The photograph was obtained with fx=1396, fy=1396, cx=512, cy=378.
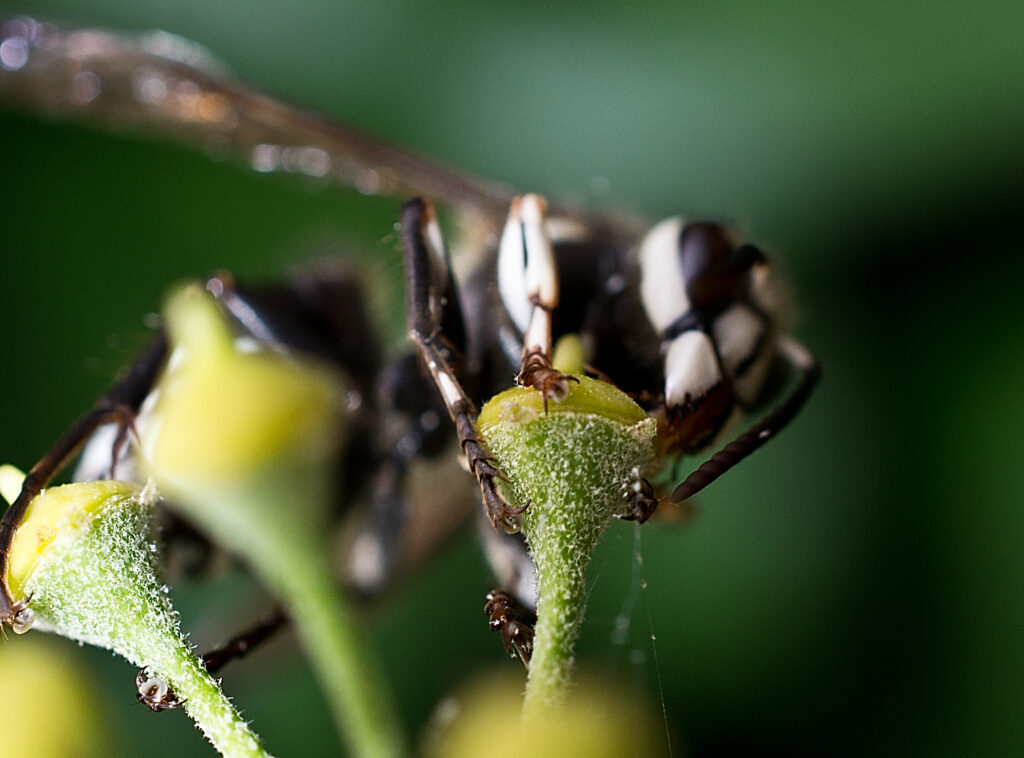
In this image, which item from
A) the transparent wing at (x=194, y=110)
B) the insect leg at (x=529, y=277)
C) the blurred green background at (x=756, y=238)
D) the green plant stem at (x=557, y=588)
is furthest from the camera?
the blurred green background at (x=756, y=238)

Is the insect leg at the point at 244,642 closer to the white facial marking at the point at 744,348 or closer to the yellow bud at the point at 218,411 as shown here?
the yellow bud at the point at 218,411

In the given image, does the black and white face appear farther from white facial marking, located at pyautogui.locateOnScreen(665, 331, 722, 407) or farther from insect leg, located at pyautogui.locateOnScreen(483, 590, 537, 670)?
insect leg, located at pyautogui.locateOnScreen(483, 590, 537, 670)

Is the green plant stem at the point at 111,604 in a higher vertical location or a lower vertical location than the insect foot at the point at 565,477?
higher

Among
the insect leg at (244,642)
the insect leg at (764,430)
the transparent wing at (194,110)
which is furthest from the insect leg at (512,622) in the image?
the transparent wing at (194,110)

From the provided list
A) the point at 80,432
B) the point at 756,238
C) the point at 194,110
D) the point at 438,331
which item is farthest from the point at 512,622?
the point at 194,110

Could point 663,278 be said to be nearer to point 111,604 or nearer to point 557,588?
point 557,588

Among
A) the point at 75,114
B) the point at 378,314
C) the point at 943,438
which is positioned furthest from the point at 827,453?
the point at 75,114

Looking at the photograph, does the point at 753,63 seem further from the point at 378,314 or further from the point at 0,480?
the point at 0,480
